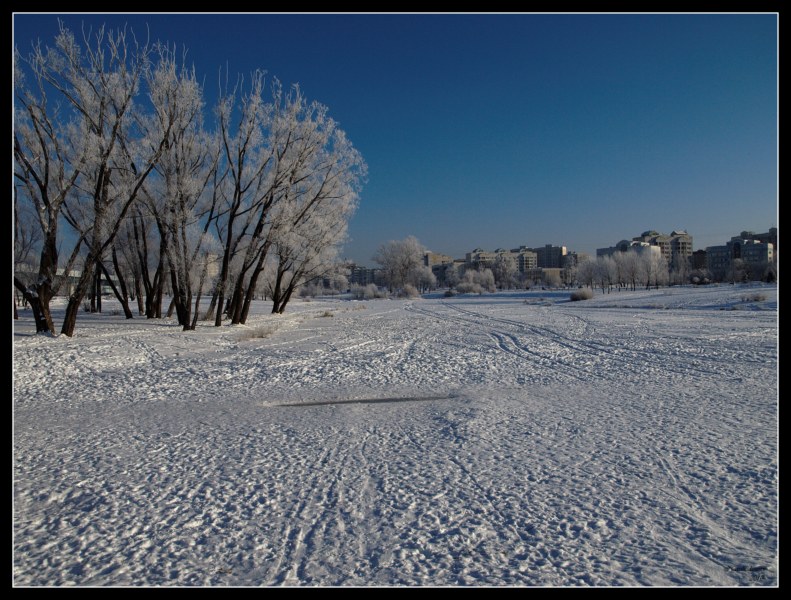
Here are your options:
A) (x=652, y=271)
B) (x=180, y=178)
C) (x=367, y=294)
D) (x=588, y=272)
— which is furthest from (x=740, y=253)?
(x=180, y=178)

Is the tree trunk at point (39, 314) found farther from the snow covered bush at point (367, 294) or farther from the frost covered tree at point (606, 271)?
the frost covered tree at point (606, 271)

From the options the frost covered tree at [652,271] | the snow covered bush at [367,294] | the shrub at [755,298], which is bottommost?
the shrub at [755,298]

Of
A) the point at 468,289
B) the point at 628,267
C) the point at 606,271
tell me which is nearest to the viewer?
the point at 468,289

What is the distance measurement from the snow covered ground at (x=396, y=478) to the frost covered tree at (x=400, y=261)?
81.0 metres

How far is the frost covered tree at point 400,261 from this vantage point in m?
89.1

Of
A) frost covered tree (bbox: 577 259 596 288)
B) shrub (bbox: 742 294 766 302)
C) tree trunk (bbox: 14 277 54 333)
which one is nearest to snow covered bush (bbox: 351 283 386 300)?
frost covered tree (bbox: 577 259 596 288)

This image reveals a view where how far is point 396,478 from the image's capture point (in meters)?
3.90

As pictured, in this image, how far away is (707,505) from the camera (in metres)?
3.31

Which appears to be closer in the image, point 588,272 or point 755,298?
point 755,298

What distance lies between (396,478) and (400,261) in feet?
281

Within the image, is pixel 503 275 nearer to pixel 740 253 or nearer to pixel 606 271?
pixel 606 271

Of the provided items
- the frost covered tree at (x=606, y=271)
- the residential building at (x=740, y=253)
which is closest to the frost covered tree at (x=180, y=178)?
the residential building at (x=740, y=253)

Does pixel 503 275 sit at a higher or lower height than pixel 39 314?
higher

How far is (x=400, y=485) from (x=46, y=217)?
12207 mm
